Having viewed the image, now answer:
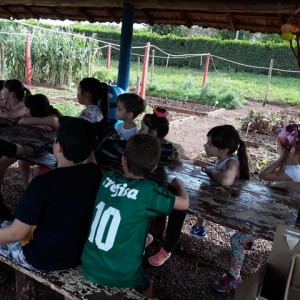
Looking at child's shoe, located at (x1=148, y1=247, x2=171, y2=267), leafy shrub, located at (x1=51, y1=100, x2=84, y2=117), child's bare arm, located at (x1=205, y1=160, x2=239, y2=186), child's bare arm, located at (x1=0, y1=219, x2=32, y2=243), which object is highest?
child's bare arm, located at (x1=205, y1=160, x2=239, y2=186)

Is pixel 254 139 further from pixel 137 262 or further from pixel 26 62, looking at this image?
pixel 26 62

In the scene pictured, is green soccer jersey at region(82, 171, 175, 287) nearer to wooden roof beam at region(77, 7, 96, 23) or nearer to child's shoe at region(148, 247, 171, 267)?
child's shoe at region(148, 247, 171, 267)

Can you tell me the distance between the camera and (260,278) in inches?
59.7

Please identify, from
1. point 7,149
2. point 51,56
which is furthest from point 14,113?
point 51,56

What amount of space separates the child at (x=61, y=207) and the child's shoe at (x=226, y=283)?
1184 millimetres

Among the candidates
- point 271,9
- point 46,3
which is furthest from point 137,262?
point 46,3

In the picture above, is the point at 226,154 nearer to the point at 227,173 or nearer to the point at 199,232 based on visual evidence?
the point at 227,173

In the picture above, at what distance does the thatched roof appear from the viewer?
12.5 ft

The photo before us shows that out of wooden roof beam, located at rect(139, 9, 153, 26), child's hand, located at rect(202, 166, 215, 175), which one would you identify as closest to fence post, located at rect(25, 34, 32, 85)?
wooden roof beam, located at rect(139, 9, 153, 26)

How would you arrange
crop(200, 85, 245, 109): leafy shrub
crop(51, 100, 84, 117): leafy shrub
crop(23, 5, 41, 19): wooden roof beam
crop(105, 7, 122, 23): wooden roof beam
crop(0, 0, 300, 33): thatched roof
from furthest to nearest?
crop(200, 85, 245, 109): leafy shrub < crop(51, 100, 84, 117): leafy shrub < crop(23, 5, 41, 19): wooden roof beam < crop(105, 7, 122, 23): wooden roof beam < crop(0, 0, 300, 33): thatched roof

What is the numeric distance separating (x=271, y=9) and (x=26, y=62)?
9.46 metres

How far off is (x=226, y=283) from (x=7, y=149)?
5.69 feet

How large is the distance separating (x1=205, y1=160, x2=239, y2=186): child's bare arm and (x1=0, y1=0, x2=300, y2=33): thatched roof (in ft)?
5.70

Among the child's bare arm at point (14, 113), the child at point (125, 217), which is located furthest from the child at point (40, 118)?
the child at point (125, 217)
